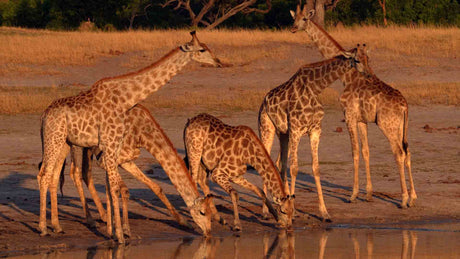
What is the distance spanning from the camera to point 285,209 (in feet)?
39.2

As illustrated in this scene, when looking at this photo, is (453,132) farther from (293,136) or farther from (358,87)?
(293,136)

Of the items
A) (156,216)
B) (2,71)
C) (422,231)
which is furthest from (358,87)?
(2,71)

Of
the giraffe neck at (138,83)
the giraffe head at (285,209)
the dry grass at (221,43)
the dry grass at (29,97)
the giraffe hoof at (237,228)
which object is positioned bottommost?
the dry grass at (221,43)

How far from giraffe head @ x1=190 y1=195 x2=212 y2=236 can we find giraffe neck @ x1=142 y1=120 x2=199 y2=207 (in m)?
0.09

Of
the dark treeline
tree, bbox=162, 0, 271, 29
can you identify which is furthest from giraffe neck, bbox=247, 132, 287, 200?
tree, bbox=162, 0, 271, 29

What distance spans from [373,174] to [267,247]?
5.78m

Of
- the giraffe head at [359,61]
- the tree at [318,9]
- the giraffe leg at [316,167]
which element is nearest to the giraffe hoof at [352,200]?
the giraffe leg at [316,167]

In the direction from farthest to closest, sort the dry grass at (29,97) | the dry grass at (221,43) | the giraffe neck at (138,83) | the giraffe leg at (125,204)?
the dry grass at (221,43), the dry grass at (29,97), the giraffe leg at (125,204), the giraffe neck at (138,83)

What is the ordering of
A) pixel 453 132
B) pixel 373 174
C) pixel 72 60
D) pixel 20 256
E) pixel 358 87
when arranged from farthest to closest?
1. pixel 72 60
2. pixel 453 132
3. pixel 373 174
4. pixel 358 87
5. pixel 20 256

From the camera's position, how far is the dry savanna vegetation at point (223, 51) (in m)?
23.8

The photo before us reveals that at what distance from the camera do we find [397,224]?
1310cm

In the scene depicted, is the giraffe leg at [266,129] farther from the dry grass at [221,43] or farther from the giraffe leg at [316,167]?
the dry grass at [221,43]

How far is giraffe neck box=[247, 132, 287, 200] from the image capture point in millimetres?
11992

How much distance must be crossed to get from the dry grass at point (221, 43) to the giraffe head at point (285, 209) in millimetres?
19363
